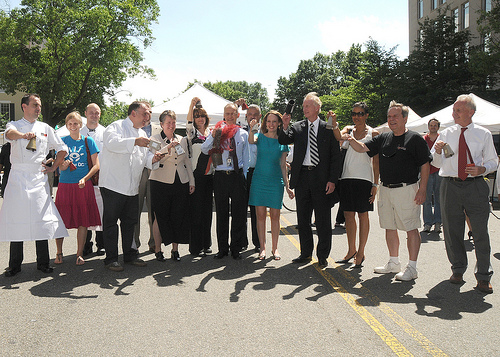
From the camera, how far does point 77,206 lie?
6844 millimetres

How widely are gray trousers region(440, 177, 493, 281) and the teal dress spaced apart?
224cm

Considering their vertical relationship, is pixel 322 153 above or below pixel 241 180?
above

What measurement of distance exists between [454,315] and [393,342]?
3.23 feet

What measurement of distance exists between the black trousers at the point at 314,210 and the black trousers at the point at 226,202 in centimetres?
86

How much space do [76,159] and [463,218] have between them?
200 inches

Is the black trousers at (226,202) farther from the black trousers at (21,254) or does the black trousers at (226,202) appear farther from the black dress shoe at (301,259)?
the black trousers at (21,254)

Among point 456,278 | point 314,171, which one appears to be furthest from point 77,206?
point 456,278

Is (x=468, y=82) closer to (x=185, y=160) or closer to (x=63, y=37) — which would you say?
(x=63, y=37)

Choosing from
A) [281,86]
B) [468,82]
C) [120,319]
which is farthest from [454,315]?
[281,86]

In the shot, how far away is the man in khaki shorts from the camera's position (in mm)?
5785

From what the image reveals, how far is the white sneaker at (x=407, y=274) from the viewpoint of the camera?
18.9ft

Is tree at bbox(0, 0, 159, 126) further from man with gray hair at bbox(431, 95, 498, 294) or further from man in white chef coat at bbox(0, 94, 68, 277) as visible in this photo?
man with gray hair at bbox(431, 95, 498, 294)

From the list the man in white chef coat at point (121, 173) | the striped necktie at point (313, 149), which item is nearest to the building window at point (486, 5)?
the striped necktie at point (313, 149)

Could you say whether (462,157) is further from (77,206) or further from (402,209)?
(77,206)
